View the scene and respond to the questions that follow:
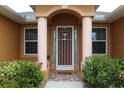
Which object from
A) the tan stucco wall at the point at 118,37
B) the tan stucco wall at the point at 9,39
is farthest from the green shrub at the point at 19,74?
the tan stucco wall at the point at 118,37

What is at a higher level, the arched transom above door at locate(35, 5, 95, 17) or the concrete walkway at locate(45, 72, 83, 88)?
the arched transom above door at locate(35, 5, 95, 17)

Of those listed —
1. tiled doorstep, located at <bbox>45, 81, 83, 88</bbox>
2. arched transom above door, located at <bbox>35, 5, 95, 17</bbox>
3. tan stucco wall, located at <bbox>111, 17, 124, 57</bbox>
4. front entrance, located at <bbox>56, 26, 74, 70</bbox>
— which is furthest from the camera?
front entrance, located at <bbox>56, 26, 74, 70</bbox>

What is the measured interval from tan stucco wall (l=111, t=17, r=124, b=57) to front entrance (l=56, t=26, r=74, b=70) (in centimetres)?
272

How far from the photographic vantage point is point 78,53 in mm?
16734

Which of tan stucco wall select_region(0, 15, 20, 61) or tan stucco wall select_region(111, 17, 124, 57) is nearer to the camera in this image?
tan stucco wall select_region(0, 15, 20, 61)

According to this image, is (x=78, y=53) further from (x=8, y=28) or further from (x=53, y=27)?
(x=8, y=28)

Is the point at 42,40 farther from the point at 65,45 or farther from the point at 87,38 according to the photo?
the point at 65,45

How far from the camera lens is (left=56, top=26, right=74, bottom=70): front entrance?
1666 centimetres

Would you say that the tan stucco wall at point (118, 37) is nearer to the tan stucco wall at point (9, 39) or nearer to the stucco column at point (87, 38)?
the stucco column at point (87, 38)

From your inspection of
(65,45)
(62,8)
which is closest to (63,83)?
(62,8)

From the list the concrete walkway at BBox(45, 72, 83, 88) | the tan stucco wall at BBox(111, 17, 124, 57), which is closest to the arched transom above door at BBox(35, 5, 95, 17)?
the concrete walkway at BBox(45, 72, 83, 88)

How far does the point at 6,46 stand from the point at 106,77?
7099 mm

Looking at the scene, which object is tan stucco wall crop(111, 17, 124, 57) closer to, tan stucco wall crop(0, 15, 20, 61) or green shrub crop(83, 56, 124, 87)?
green shrub crop(83, 56, 124, 87)
